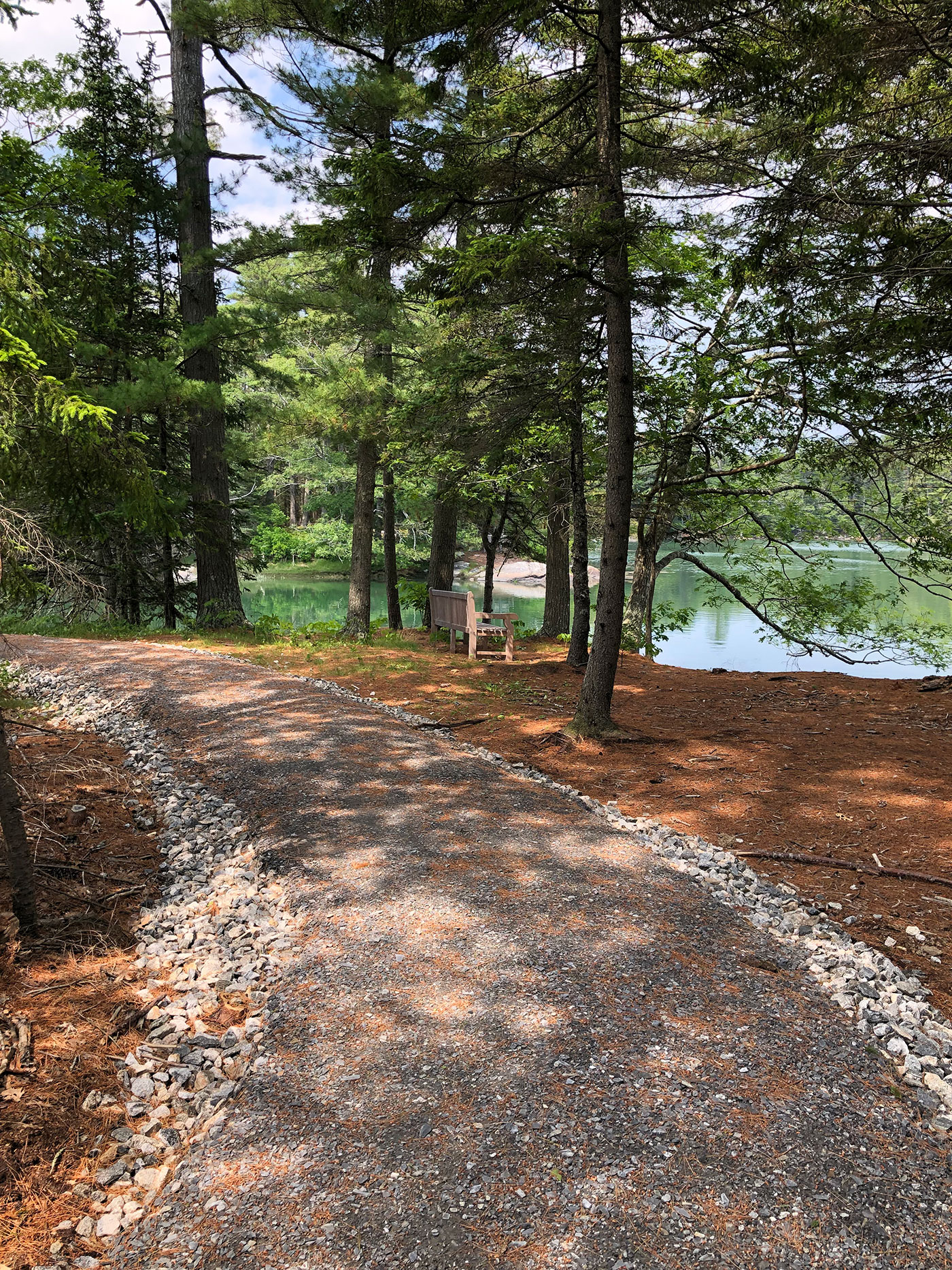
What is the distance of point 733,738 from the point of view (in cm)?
655

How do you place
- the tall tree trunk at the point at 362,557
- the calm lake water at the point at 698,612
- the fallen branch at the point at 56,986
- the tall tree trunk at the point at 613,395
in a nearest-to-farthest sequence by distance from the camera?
1. the fallen branch at the point at 56,986
2. the tall tree trunk at the point at 613,395
3. the tall tree trunk at the point at 362,557
4. the calm lake water at the point at 698,612

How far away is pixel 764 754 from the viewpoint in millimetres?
6016

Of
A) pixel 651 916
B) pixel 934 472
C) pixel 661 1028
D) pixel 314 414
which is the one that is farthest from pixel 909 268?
pixel 314 414

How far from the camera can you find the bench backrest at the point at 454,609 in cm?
1058

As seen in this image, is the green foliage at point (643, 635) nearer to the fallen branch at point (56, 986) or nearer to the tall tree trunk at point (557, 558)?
the tall tree trunk at point (557, 558)

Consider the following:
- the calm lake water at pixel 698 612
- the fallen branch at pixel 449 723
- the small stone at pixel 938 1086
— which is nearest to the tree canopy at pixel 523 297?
the fallen branch at pixel 449 723

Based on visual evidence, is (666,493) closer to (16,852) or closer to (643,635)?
(643,635)

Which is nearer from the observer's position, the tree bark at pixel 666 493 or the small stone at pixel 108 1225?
the small stone at pixel 108 1225

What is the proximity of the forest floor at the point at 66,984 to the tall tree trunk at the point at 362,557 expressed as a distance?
7.04 meters

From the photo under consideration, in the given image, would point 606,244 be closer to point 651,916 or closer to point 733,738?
point 733,738

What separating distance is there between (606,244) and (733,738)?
14.4 feet

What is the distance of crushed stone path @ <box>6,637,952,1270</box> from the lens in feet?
6.35

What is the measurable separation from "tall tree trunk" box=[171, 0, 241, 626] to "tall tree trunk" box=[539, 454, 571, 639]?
5631 mm

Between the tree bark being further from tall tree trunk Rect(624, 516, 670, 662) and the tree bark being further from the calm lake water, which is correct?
the calm lake water
